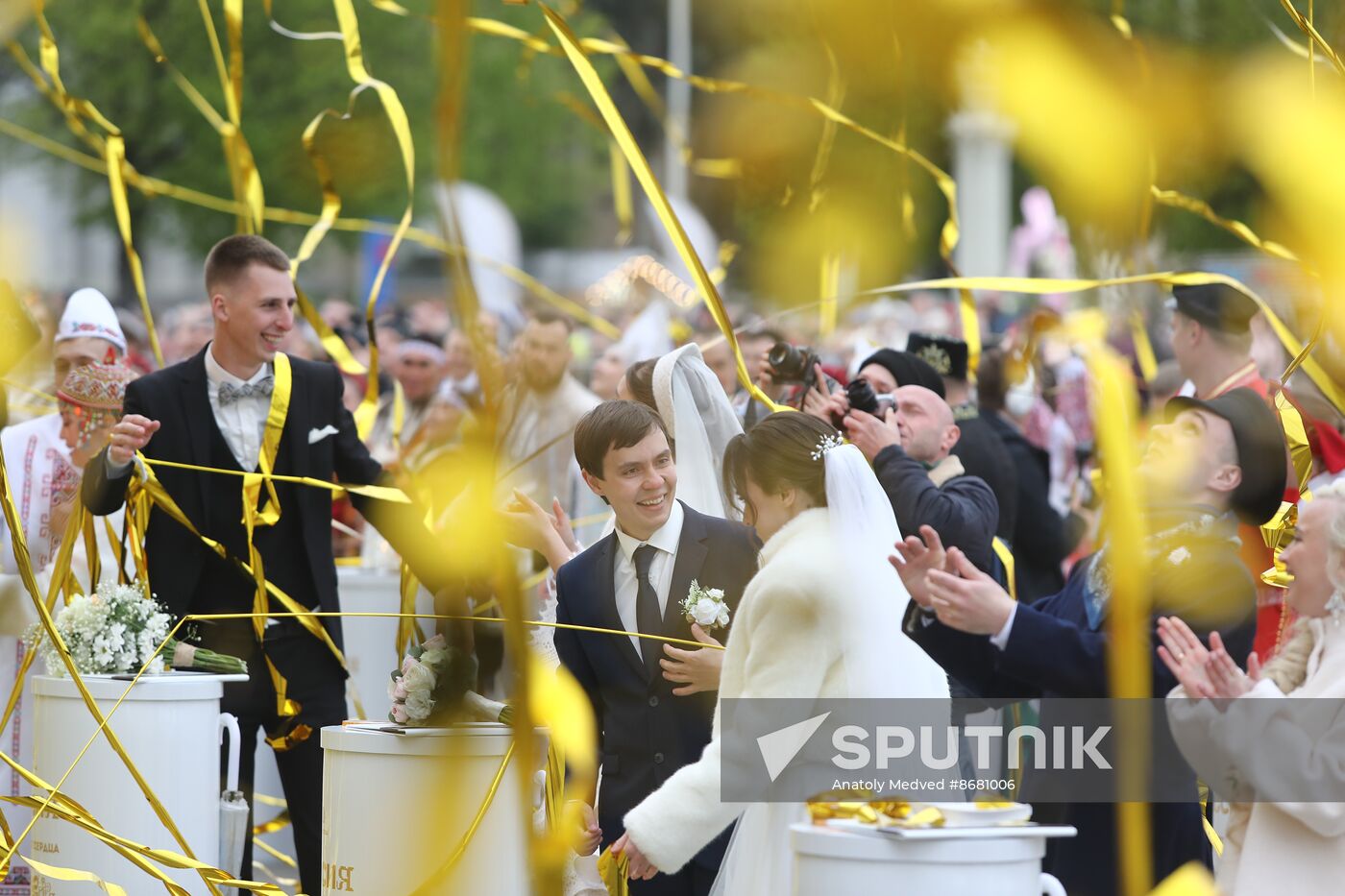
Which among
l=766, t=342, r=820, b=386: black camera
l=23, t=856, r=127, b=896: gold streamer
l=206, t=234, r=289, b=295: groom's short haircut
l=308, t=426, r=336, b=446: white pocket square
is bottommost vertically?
l=23, t=856, r=127, b=896: gold streamer

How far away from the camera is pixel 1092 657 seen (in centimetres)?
377

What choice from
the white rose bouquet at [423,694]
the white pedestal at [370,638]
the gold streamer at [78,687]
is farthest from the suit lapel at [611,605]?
the white pedestal at [370,638]

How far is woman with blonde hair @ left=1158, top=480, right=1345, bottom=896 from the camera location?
357 centimetres

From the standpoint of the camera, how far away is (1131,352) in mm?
10906

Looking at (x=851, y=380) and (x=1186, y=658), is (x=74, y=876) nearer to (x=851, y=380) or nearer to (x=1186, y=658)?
(x=851, y=380)

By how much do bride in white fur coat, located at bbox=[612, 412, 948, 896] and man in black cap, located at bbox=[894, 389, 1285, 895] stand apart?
5.7 inches

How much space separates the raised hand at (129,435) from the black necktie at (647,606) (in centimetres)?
146

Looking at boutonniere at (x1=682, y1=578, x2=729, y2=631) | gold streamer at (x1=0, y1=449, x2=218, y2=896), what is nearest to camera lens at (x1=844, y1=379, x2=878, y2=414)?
boutonniere at (x1=682, y1=578, x2=729, y2=631)

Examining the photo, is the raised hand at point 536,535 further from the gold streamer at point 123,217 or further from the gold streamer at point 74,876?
the gold streamer at point 123,217

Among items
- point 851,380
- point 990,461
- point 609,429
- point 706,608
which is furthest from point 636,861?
point 990,461

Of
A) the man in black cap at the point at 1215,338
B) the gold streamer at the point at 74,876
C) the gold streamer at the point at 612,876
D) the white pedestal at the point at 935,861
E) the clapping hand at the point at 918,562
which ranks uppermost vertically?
the man in black cap at the point at 1215,338

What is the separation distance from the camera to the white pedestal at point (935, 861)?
9.98ft

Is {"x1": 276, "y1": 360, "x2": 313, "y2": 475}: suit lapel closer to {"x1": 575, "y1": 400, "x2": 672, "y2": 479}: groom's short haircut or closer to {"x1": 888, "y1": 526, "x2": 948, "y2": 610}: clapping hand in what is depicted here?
{"x1": 575, "y1": 400, "x2": 672, "y2": 479}: groom's short haircut

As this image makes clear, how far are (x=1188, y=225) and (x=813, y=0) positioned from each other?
1627cm
